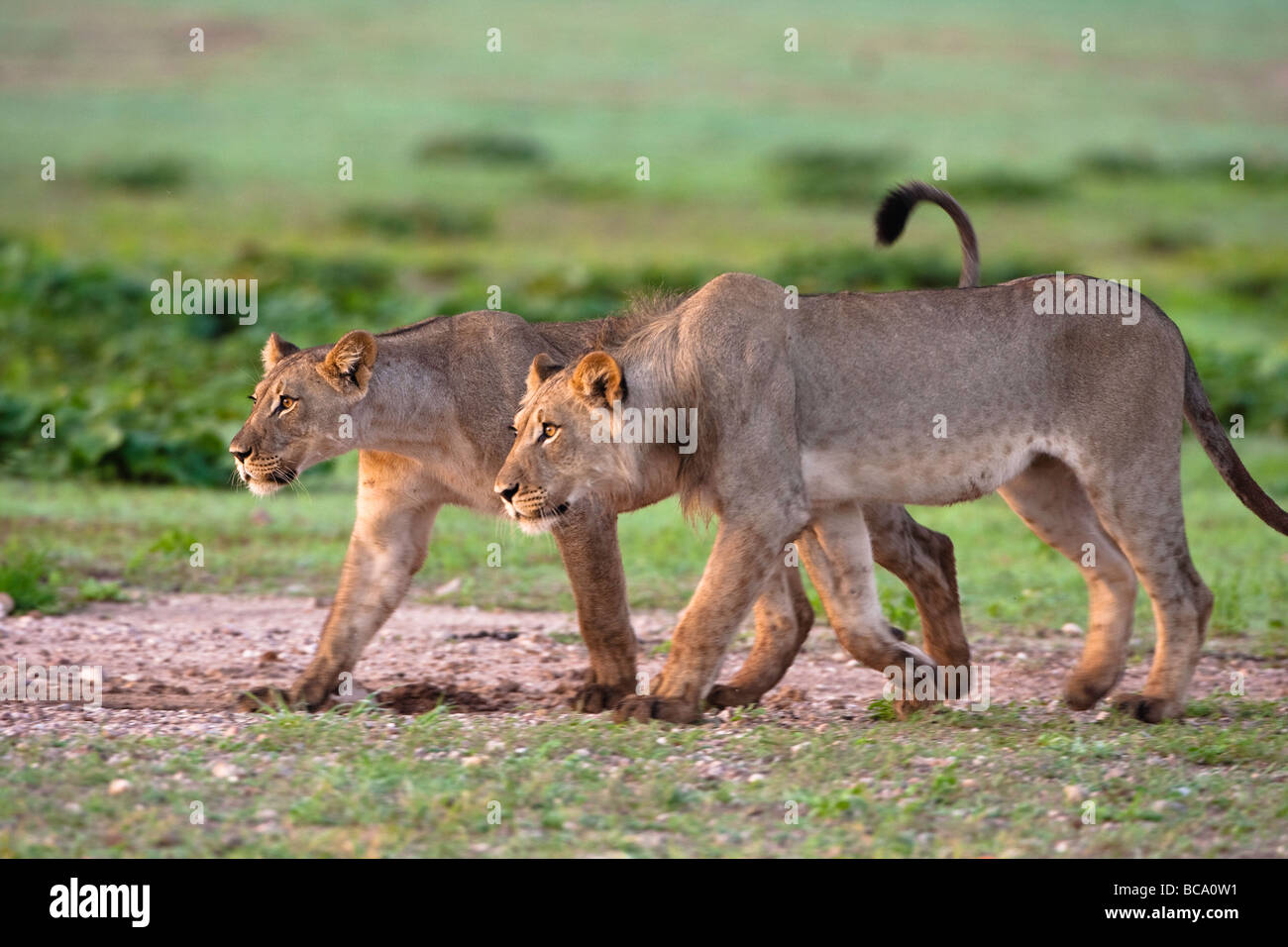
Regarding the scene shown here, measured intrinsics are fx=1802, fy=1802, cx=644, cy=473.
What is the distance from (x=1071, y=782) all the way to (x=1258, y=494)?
85.9 inches

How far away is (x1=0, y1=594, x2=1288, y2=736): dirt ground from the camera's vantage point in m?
7.49

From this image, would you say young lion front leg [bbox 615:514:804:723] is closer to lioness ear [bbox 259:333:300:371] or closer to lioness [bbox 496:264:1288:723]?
lioness [bbox 496:264:1288:723]

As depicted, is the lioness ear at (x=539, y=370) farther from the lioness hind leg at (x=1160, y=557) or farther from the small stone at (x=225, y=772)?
the lioness hind leg at (x=1160, y=557)

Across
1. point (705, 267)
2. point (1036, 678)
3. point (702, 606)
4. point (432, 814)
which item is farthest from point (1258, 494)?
point (705, 267)

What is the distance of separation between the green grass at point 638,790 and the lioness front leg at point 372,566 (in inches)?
31.1

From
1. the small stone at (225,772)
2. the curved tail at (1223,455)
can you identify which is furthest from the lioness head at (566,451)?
the curved tail at (1223,455)

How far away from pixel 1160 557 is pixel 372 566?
3263 mm

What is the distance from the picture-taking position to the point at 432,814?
5.48 meters

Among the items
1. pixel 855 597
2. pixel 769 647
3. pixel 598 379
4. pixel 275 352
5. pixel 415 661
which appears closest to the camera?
pixel 598 379

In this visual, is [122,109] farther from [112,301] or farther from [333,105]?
[112,301]

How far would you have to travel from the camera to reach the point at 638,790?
5809 mm

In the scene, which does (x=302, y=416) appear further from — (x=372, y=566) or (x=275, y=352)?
(x=372, y=566)

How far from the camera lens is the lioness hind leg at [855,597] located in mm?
7391

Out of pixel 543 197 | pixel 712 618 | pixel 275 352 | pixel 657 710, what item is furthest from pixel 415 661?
pixel 543 197
